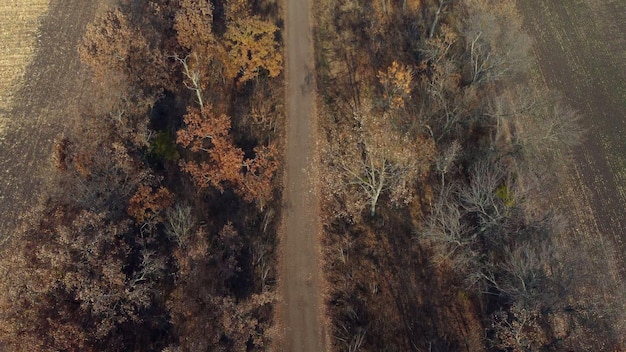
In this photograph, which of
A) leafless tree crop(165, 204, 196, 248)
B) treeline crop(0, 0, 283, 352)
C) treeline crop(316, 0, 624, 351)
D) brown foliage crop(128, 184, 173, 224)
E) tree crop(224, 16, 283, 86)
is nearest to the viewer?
treeline crop(0, 0, 283, 352)

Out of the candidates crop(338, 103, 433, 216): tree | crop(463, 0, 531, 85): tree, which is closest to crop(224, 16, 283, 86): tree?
crop(338, 103, 433, 216): tree

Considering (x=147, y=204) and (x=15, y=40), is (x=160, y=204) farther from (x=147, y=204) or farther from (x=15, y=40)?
(x=15, y=40)

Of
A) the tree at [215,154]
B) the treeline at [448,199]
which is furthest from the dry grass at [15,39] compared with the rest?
the treeline at [448,199]

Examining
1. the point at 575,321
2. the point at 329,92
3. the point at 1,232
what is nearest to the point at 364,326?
the point at 575,321

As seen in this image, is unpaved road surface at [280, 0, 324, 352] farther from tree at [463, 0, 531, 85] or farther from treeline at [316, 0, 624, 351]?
tree at [463, 0, 531, 85]

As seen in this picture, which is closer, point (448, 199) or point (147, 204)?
point (147, 204)

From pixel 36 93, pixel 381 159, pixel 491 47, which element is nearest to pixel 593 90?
pixel 491 47
